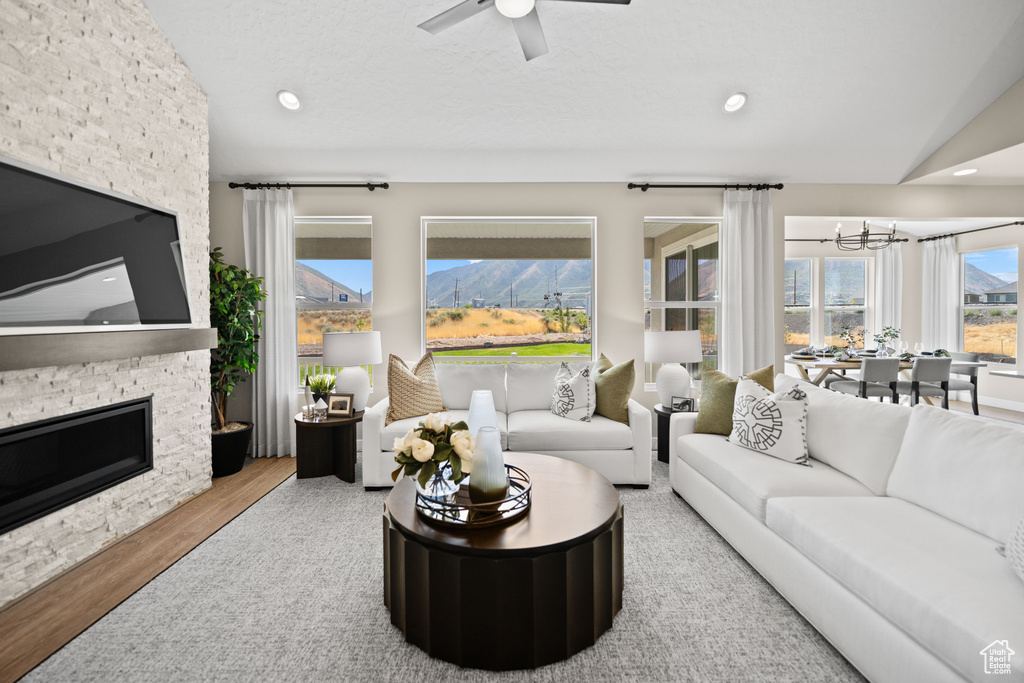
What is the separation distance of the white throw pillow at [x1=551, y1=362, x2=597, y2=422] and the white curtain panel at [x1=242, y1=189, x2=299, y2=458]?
2.48m

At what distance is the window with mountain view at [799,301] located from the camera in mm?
6727

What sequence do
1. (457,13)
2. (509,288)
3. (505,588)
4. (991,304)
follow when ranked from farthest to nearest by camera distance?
(991,304)
(509,288)
(457,13)
(505,588)

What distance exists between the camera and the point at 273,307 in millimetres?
4043

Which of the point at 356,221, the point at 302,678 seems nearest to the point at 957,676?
the point at 302,678

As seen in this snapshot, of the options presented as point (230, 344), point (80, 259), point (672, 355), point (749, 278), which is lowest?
point (672, 355)

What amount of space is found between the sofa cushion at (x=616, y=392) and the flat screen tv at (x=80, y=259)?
2.96 m

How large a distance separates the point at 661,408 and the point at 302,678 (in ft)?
10.0

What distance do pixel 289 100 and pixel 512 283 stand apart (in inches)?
93.0

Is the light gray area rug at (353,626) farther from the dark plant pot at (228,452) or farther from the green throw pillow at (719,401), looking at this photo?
the dark plant pot at (228,452)

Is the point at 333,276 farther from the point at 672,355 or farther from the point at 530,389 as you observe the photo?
the point at 672,355

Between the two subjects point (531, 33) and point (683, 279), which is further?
point (683, 279)

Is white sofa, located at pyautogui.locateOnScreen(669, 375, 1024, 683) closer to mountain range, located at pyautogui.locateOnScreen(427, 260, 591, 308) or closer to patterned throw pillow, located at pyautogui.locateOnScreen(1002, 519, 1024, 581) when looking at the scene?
patterned throw pillow, located at pyautogui.locateOnScreen(1002, 519, 1024, 581)

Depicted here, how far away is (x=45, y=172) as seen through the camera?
6.58 feet

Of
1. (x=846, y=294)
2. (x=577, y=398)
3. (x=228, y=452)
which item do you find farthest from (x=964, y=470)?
(x=846, y=294)
